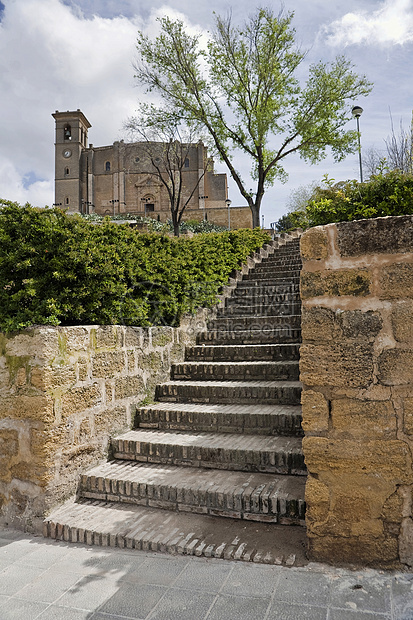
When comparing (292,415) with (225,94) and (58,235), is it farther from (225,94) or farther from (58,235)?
(225,94)

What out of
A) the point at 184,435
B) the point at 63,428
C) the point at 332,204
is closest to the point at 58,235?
the point at 63,428

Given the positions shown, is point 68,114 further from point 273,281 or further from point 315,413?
point 315,413

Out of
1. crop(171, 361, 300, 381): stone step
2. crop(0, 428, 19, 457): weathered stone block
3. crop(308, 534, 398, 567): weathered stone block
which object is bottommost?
crop(308, 534, 398, 567): weathered stone block

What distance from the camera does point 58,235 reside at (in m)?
3.59

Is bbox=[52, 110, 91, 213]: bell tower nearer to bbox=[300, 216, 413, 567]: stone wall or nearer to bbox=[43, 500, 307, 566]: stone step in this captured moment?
bbox=[43, 500, 307, 566]: stone step

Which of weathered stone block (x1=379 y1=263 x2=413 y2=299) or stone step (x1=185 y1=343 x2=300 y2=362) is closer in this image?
weathered stone block (x1=379 y1=263 x2=413 y2=299)

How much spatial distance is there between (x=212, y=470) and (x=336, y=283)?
192 cm

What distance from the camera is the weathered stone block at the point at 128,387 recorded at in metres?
4.05

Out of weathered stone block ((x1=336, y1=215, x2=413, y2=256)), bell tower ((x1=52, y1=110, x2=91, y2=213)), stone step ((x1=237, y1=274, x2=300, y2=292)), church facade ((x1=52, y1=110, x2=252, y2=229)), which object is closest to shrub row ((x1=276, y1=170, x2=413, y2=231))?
weathered stone block ((x1=336, y1=215, x2=413, y2=256))

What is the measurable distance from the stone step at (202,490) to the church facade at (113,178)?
4411cm

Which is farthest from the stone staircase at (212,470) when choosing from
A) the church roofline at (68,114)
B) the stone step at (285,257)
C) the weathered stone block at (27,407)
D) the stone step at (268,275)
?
the church roofline at (68,114)

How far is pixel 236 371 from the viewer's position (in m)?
4.79

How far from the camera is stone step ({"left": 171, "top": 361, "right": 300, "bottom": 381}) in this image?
464cm

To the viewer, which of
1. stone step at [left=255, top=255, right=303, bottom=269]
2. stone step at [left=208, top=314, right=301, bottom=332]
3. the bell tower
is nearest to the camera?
stone step at [left=208, top=314, right=301, bottom=332]
